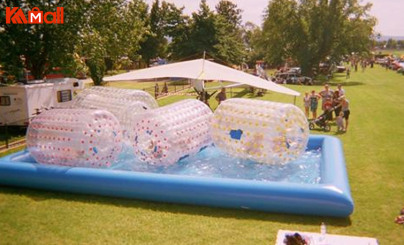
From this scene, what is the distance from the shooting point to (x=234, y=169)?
10.3m

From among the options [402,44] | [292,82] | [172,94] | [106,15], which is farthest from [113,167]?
[402,44]

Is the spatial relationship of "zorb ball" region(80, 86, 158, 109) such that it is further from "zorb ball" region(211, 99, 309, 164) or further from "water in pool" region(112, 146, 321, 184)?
"zorb ball" region(211, 99, 309, 164)

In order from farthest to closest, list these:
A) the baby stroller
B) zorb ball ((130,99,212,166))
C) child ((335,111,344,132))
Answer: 1. the baby stroller
2. child ((335,111,344,132))
3. zorb ball ((130,99,212,166))

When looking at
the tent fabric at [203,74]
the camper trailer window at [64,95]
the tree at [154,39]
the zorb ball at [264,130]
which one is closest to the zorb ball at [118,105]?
the tent fabric at [203,74]

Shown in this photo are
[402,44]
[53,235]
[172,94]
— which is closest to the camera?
[53,235]

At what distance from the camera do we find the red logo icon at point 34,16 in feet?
54.1

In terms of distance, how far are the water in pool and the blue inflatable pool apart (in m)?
0.69

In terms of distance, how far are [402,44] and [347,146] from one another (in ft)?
557

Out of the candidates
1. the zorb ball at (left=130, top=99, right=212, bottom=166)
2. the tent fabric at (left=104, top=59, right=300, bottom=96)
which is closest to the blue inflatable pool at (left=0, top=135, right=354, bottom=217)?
the zorb ball at (left=130, top=99, right=212, bottom=166)

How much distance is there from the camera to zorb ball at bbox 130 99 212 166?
988 centimetres

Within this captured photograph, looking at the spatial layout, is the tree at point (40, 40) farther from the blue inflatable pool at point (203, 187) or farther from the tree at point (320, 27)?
the tree at point (320, 27)

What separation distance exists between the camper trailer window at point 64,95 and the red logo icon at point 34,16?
3135 mm

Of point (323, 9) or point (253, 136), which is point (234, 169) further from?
point (323, 9)

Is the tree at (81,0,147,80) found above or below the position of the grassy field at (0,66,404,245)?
above
